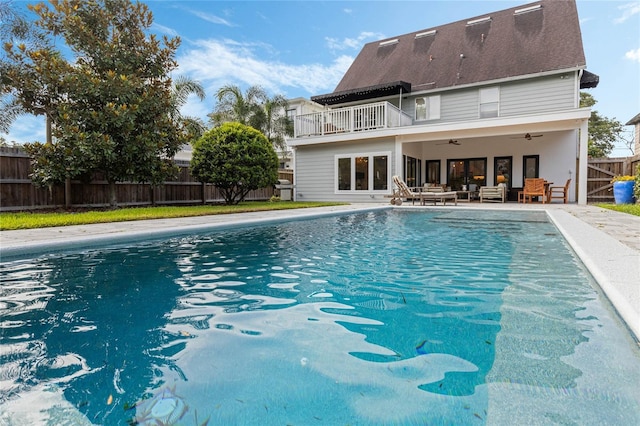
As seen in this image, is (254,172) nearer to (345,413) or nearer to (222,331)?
(222,331)

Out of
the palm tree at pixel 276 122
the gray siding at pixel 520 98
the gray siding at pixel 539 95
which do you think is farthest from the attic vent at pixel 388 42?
the gray siding at pixel 539 95

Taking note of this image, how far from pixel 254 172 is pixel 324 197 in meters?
5.15

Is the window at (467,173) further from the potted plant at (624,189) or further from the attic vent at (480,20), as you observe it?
the attic vent at (480,20)

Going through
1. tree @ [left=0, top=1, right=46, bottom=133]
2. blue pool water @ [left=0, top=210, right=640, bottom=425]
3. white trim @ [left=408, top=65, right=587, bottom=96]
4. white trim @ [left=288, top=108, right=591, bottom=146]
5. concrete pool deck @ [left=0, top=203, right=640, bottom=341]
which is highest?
tree @ [left=0, top=1, right=46, bottom=133]

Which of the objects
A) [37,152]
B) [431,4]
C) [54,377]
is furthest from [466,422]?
[431,4]

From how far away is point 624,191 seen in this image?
12.2m

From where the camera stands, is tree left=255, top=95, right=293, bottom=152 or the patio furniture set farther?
tree left=255, top=95, right=293, bottom=152

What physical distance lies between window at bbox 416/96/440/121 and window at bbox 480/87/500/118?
1765mm

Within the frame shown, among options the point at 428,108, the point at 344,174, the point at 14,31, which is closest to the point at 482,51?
the point at 428,108

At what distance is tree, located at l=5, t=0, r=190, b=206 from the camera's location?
9586 millimetres

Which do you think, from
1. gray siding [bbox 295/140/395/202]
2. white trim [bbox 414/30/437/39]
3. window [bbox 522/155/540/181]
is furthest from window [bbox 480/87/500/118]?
white trim [bbox 414/30/437/39]

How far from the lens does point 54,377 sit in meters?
1.88

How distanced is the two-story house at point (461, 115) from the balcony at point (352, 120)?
0.04m

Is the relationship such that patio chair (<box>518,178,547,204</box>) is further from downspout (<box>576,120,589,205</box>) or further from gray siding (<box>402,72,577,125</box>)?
gray siding (<box>402,72,577,125</box>)
